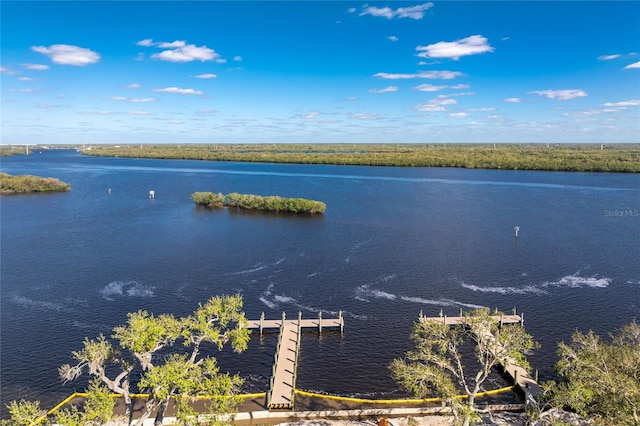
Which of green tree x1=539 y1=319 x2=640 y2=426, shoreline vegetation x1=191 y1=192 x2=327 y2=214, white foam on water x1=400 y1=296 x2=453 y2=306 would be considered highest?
shoreline vegetation x1=191 y1=192 x2=327 y2=214

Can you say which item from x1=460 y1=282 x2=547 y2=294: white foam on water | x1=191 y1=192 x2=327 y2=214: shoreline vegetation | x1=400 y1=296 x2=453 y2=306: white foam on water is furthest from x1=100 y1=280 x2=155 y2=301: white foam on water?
x1=191 y1=192 x2=327 y2=214: shoreline vegetation

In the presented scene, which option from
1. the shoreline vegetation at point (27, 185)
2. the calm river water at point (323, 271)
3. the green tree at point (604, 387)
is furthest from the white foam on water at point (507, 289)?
the shoreline vegetation at point (27, 185)

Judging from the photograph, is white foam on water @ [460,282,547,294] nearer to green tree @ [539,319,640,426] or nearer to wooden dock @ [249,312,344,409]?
wooden dock @ [249,312,344,409]

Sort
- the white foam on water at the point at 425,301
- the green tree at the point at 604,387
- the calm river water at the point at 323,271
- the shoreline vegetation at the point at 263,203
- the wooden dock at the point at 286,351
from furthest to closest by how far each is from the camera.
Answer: the shoreline vegetation at the point at 263,203
the white foam on water at the point at 425,301
the calm river water at the point at 323,271
the wooden dock at the point at 286,351
the green tree at the point at 604,387

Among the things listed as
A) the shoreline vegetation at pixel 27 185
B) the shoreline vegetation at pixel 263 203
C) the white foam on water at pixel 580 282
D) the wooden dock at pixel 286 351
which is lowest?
the wooden dock at pixel 286 351

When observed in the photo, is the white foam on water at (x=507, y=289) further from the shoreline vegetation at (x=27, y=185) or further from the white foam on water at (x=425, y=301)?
the shoreline vegetation at (x=27, y=185)

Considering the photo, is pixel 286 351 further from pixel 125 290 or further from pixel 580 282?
pixel 580 282
